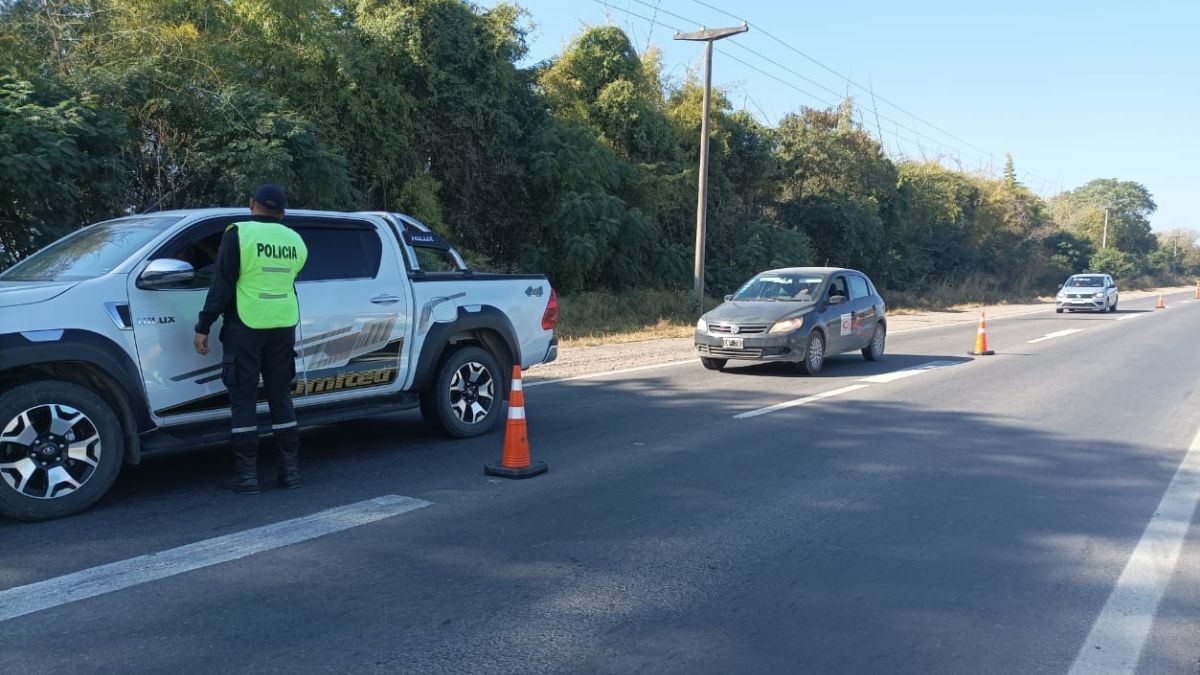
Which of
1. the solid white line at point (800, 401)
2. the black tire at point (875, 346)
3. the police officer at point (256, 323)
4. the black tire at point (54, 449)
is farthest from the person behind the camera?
the black tire at point (875, 346)

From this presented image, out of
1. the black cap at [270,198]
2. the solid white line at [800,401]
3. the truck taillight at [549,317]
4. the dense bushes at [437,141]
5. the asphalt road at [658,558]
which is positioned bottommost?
the asphalt road at [658,558]

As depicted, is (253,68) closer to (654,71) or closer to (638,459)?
(638,459)

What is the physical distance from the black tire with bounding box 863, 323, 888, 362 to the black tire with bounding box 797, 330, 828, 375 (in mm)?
2152

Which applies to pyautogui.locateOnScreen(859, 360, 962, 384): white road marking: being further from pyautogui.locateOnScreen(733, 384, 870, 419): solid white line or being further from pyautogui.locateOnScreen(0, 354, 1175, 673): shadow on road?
pyautogui.locateOnScreen(0, 354, 1175, 673): shadow on road

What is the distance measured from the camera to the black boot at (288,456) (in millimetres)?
6410

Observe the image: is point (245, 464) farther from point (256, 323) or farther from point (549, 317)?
point (549, 317)

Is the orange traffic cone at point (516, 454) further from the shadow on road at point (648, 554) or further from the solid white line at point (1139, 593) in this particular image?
the solid white line at point (1139, 593)

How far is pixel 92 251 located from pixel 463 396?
3.15m

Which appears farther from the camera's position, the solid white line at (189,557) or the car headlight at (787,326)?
the car headlight at (787,326)

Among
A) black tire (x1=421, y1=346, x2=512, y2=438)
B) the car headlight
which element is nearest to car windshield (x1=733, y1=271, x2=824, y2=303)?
the car headlight

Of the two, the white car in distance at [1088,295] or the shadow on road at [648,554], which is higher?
the white car in distance at [1088,295]

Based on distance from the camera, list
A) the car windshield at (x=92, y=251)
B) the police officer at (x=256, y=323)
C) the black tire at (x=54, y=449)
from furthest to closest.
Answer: the car windshield at (x=92, y=251) → the police officer at (x=256, y=323) → the black tire at (x=54, y=449)

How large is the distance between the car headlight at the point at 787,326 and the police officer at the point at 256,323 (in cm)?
817

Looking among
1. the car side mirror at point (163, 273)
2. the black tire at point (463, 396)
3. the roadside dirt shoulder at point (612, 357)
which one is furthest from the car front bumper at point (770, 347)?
the car side mirror at point (163, 273)
